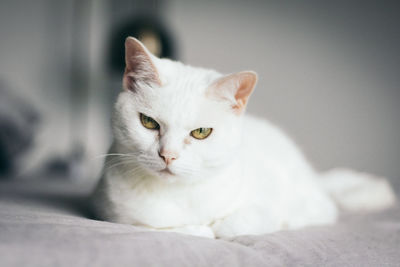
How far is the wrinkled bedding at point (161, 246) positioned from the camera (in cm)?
73

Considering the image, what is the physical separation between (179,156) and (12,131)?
6.40 feet

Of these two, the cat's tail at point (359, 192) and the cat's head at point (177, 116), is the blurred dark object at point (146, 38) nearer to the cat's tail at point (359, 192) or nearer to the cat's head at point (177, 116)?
the cat's tail at point (359, 192)

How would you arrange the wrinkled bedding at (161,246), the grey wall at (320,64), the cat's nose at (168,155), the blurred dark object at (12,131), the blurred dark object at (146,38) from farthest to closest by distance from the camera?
the grey wall at (320,64)
the blurred dark object at (146,38)
the blurred dark object at (12,131)
the cat's nose at (168,155)
the wrinkled bedding at (161,246)

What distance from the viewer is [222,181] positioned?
1163 millimetres

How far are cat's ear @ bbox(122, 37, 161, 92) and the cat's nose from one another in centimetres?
23

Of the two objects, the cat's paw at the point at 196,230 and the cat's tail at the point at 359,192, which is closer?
the cat's paw at the point at 196,230

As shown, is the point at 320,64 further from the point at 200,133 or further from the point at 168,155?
the point at 168,155

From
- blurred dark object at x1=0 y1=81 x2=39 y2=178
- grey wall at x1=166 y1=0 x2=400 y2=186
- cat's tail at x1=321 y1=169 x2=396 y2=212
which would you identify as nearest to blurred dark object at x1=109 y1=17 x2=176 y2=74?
grey wall at x1=166 y1=0 x2=400 y2=186

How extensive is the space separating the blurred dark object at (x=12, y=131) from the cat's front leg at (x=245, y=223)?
188 centimetres

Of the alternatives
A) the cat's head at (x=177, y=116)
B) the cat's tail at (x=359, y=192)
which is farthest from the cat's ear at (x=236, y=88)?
the cat's tail at (x=359, y=192)

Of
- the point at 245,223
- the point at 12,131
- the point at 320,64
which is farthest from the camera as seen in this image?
the point at 320,64

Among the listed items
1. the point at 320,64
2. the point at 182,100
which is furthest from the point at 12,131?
the point at 320,64

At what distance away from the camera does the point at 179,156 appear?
3.28 feet

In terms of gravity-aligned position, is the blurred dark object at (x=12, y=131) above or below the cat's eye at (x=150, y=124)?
below
